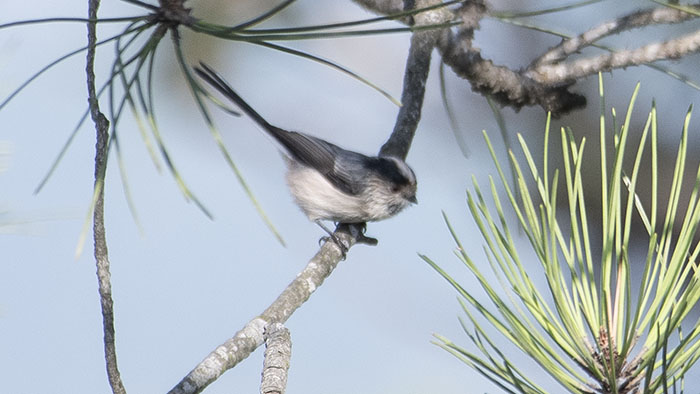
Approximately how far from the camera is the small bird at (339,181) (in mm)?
2264

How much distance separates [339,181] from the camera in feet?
7.92

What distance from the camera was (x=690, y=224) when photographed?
97 cm

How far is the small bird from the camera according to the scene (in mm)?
2264

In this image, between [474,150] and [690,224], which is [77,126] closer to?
[690,224]

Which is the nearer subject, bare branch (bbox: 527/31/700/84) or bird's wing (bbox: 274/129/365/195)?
bare branch (bbox: 527/31/700/84)

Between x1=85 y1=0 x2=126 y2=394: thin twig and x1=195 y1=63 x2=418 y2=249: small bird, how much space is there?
3.87ft

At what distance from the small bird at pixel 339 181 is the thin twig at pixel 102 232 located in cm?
118

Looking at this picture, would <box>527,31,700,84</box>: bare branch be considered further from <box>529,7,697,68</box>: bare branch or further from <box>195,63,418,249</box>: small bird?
<box>195,63,418,249</box>: small bird

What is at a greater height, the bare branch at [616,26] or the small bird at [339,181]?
the small bird at [339,181]

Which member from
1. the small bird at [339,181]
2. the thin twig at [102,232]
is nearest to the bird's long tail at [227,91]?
the small bird at [339,181]

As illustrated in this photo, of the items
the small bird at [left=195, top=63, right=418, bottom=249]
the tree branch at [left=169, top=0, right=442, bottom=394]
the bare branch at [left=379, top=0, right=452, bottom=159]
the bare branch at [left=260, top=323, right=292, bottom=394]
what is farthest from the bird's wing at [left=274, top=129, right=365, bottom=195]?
the bare branch at [left=260, top=323, right=292, bottom=394]

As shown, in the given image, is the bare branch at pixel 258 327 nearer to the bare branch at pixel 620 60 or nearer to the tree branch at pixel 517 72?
the tree branch at pixel 517 72

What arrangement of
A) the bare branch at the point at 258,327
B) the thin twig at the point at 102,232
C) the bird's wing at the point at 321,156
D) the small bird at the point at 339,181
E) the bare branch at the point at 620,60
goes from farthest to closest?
the bird's wing at the point at 321,156 → the small bird at the point at 339,181 → the bare branch at the point at 620,60 → the bare branch at the point at 258,327 → the thin twig at the point at 102,232

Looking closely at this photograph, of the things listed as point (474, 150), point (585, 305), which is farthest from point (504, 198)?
point (585, 305)
